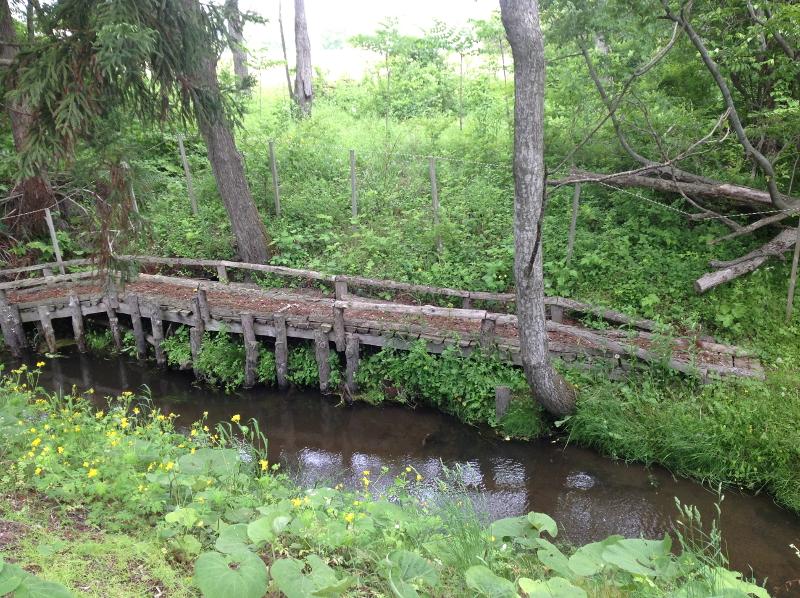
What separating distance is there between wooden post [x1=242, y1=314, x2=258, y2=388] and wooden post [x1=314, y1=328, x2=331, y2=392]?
1.21 metres

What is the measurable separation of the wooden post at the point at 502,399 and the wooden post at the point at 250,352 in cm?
459

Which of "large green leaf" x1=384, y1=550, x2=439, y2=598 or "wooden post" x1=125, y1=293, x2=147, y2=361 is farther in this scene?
"wooden post" x1=125, y1=293, x2=147, y2=361

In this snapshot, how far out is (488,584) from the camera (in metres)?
3.26

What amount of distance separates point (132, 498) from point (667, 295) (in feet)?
29.6

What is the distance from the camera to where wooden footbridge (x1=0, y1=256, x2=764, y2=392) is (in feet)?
30.2

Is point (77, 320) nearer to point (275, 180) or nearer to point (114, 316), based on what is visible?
point (114, 316)

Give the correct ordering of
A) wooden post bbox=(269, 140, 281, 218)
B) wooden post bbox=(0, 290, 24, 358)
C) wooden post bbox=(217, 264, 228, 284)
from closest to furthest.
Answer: wooden post bbox=(0, 290, 24, 358)
wooden post bbox=(217, 264, 228, 284)
wooden post bbox=(269, 140, 281, 218)

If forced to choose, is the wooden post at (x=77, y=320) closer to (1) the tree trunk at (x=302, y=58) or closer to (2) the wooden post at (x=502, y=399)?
(2) the wooden post at (x=502, y=399)

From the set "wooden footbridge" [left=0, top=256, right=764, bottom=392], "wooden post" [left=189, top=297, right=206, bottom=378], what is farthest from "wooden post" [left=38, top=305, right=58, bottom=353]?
"wooden post" [left=189, top=297, right=206, bottom=378]

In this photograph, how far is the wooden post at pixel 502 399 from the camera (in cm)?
920

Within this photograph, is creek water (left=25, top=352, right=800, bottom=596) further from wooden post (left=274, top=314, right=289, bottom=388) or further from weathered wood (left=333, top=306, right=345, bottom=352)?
weathered wood (left=333, top=306, right=345, bottom=352)

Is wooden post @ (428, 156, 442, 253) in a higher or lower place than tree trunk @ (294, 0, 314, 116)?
lower

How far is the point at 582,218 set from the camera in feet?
40.6

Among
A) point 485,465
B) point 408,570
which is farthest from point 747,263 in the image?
point 408,570
